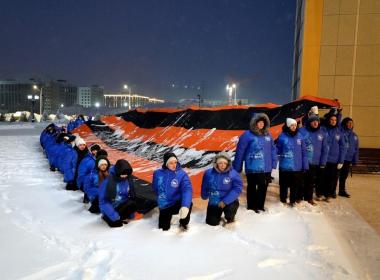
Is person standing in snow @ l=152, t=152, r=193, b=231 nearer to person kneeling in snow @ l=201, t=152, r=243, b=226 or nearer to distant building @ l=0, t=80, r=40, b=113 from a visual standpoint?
person kneeling in snow @ l=201, t=152, r=243, b=226

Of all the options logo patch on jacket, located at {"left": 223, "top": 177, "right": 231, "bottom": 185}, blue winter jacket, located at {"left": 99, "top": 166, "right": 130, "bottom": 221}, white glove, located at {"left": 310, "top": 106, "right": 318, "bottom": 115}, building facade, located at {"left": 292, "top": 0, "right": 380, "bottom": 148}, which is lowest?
blue winter jacket, located at {"left": 99, "top": 166, "right": 130, "bottom": 221}

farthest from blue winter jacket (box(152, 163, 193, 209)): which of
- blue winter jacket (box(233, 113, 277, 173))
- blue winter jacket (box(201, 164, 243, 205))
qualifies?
blue winter jacket (box(233, 113, 277, 173))

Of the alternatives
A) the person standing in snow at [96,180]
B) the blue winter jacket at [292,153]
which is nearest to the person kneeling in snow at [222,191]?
the blue winter jacket at [292,153]

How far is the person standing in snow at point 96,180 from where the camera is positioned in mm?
5156

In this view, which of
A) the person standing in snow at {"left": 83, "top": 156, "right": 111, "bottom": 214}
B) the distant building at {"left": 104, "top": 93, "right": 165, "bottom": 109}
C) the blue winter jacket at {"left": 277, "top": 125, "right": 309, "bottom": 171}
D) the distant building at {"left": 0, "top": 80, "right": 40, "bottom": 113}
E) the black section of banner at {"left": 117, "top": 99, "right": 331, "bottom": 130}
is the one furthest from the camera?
the distant building at {"left": 104, "top": 93, "right": 165, "bottom": 109}

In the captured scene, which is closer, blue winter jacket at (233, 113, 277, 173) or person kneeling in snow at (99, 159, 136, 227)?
person kneeling in snow at (99, 159, 136, 227)

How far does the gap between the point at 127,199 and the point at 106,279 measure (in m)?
1.63

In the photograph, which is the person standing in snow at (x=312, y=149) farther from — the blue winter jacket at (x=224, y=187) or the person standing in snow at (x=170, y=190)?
the person standing in snow at (x=170, y=190)

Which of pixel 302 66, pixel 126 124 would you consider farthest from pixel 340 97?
pixel 126 124

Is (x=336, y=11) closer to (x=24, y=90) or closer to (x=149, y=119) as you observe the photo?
(x=149, y=119)

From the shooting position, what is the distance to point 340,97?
9984 millimetres

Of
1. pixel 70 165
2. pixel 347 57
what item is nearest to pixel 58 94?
pixel 347 57

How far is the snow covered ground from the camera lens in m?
3.39

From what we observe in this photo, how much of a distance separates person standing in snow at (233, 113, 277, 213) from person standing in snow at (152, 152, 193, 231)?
1.11 metres
